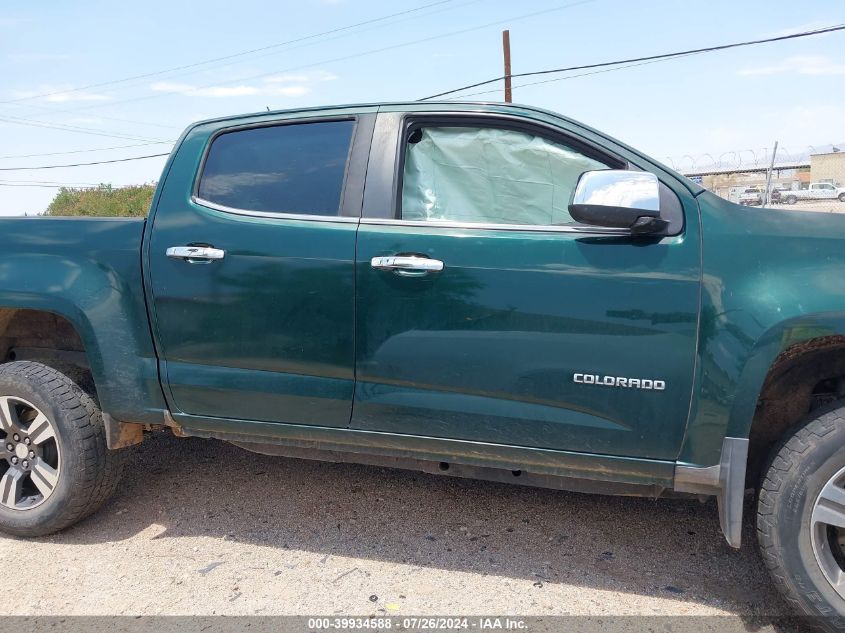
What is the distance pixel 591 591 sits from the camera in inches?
115

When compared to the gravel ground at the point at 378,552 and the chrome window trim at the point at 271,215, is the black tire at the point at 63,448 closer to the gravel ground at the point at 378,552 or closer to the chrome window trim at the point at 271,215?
the gravel ground at the point at 378,552

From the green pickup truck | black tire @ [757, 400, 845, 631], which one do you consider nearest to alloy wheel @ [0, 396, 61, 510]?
the green pickup truck

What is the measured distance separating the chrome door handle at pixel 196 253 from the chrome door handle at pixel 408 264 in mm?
710

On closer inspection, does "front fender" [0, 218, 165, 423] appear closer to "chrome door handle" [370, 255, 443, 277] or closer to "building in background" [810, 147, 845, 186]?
"chrome door handle" [370, 255, 443, 277]

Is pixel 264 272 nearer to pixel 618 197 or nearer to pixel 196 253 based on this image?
pixel 196 253

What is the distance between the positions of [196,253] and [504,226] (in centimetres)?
132

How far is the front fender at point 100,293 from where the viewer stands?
3.16 m

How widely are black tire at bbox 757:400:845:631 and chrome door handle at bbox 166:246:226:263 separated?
2.34m

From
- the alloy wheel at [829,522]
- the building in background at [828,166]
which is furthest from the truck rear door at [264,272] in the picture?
the building in background at [828,166]

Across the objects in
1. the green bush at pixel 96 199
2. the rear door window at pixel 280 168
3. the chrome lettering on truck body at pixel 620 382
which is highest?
the rear door window at pixel 280 168

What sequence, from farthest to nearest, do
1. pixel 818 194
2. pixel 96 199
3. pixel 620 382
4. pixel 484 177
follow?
pixel 818 194 < pixel 96 199 < pixel 484 177 < pixel 620 382

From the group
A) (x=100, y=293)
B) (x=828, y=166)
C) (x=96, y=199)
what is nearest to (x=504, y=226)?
(x=100, y=293)

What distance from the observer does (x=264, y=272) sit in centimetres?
293

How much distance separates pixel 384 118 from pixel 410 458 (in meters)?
1.48
